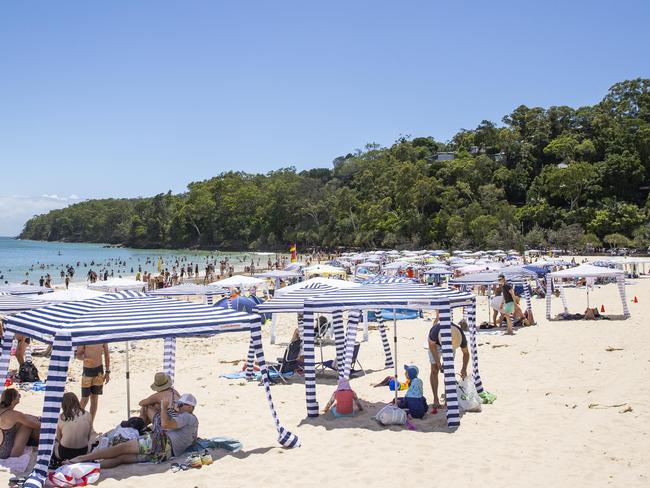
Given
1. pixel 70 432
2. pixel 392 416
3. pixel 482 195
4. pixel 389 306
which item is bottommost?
pixel 392 416

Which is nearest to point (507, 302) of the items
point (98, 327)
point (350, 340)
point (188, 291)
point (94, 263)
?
point (350, 340)

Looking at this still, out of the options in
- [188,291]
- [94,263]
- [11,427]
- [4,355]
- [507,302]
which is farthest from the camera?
[94,263]

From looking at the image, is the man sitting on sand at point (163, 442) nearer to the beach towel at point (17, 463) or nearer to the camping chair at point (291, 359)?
the beach towel at point (17, 463)

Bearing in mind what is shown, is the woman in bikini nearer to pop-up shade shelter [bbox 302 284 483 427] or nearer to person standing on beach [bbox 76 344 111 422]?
person standing on beach [bbox 76 344 111 422]

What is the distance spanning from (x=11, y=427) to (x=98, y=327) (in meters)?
1.64

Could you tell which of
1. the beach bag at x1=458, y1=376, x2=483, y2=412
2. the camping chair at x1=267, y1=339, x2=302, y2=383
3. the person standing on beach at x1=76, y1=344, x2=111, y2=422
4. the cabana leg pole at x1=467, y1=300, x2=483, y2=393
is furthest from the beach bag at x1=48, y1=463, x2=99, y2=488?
the cabana leg pole at x1=467, y1=300, x2=483, y2=393

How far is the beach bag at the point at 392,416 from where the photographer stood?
780 centimetres

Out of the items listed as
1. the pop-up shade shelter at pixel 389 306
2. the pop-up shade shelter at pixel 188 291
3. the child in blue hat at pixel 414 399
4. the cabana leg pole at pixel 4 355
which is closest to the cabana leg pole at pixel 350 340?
the pop-up shade shelter at pixel 389 306

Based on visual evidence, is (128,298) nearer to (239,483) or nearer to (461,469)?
(239,483)

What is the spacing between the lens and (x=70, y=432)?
643 centimetres

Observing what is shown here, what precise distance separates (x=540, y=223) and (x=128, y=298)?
64873 millimetres

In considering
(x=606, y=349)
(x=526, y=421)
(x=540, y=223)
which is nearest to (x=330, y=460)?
(x=526, y=421)

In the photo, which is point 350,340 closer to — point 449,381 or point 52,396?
point 449,381

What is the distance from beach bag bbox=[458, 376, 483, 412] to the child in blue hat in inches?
22.2
